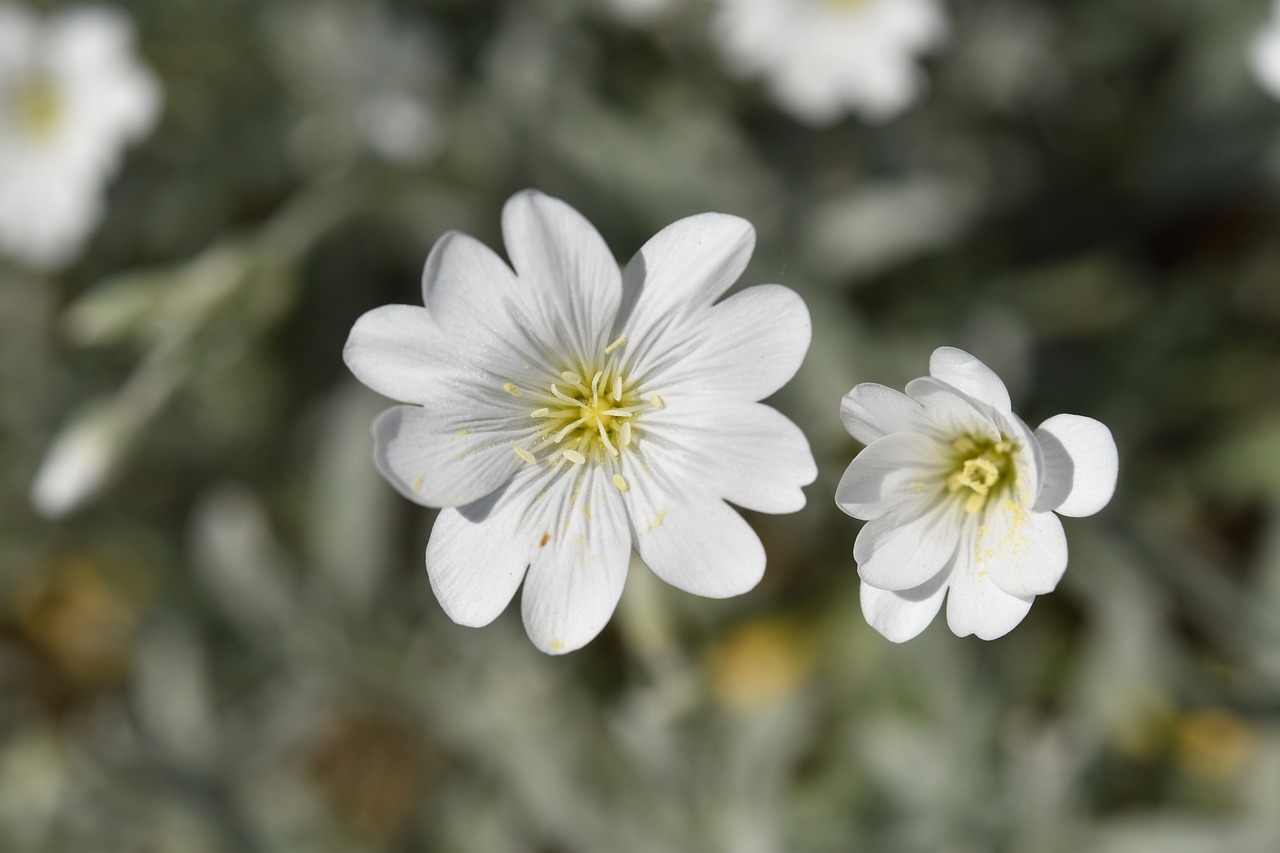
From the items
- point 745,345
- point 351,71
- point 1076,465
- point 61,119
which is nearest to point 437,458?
point 745,345

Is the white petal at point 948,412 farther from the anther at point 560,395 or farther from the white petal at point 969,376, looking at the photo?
the anther at point 560,395

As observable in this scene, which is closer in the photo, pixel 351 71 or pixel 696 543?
pixel 696 543

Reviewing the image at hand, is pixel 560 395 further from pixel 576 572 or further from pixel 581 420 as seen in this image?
pixel 576 572

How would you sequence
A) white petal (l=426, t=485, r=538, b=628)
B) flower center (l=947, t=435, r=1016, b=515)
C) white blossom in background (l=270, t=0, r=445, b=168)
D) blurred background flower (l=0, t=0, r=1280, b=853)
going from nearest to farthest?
white petal (l=426, t=485, r=538, b=628), flower center (l=947, t=435, r=1016, b=515), blurred background flower (l=0, t=0, r=1280, b=853), white blossom in background (l=270, t=0, r=445, b=168)

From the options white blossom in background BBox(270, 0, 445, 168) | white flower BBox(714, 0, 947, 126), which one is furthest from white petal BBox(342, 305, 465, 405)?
white blossom in background BBox(270, 0, 445, 168)

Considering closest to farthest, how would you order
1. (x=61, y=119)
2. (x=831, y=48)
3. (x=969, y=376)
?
(x=969, y=376), (x=831, y=48), (x=61, y=119)

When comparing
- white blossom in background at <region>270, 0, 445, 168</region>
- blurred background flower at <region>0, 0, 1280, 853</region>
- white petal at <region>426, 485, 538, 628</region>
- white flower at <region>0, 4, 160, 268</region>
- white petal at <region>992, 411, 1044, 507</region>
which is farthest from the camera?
white blossom in background at <region>270, 0, 445, 168</region>

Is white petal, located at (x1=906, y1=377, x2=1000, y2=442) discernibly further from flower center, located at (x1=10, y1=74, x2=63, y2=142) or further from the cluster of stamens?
flower center, located at (x1=10, y1=74, x2=63, y2=142)
